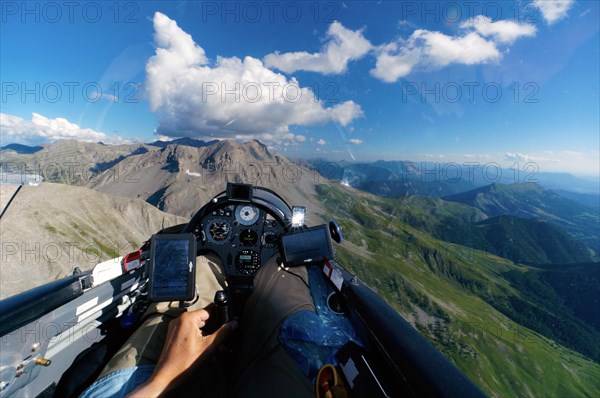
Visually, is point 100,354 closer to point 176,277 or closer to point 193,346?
point 176,277

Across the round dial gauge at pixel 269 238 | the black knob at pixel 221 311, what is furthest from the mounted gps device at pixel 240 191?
the black knob at pixel 221 311

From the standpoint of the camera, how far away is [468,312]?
122 metres

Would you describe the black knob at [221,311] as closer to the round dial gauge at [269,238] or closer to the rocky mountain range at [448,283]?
the round dial gauge at [269,238]

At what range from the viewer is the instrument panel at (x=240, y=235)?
6.28m

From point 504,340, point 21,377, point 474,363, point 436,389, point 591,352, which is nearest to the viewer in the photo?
point 436,389

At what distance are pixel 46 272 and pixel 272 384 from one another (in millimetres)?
→ 102128

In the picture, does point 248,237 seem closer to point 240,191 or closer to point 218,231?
point 218,231

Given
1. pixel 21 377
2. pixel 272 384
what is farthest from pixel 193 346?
pixel 21 377

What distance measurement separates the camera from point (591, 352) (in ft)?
414

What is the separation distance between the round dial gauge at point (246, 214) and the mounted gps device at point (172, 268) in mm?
3337

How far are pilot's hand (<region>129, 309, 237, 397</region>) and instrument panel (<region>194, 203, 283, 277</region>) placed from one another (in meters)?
4.14

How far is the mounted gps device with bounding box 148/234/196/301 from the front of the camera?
8.88 feet

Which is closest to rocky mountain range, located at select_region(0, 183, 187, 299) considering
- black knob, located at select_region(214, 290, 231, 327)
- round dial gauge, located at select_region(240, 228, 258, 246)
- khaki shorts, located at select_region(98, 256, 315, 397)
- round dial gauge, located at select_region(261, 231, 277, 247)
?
round dial gauge, located at select_region(240, 228, 258, 246)

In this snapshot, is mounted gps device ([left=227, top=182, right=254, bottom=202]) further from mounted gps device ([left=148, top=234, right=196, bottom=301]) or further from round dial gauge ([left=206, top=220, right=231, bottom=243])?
mounted gps device ([left=148, top=234, right=196, bottom=301])
